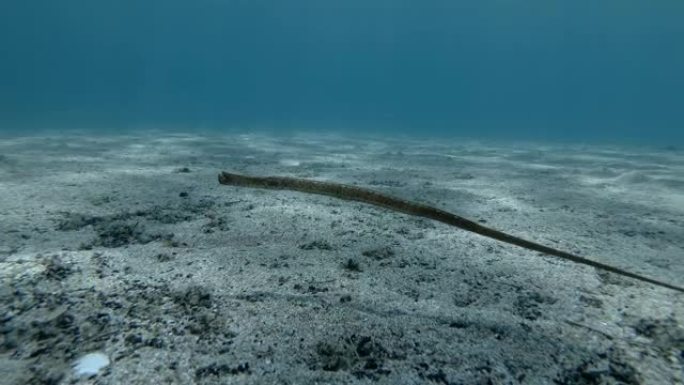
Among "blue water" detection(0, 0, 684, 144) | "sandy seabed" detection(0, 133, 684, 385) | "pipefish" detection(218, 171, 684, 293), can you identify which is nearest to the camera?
"sandy seabed" detection(0, 133, 684, 385)

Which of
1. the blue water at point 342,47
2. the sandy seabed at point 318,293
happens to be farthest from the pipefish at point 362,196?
the blue water at point 342,47

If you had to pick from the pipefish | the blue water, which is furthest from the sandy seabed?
the blue water

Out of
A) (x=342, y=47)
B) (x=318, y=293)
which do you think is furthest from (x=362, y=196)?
(x=342, y=47)

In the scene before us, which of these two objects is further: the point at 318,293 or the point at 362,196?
the point at 362,196

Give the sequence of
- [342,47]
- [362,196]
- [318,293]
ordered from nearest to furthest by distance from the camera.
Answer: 1. [318,293]
2. [362,196]
3. [342,47]

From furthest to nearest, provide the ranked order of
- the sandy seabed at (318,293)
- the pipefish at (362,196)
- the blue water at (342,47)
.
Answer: the blue water at (342,47), the pipefish at (362,196), the sandy seabed at (318,293)

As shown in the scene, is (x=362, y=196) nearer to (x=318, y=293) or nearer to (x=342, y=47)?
(x=318, y=293)

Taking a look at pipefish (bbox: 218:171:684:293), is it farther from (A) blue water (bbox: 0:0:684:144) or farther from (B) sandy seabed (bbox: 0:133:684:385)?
(A) blue water (bbox: 0:0:684:144)

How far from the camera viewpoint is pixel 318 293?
9.27ft

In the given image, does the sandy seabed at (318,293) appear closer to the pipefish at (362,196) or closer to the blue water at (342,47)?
the pipefish at (362,196)

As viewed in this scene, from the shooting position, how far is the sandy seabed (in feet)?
6.72

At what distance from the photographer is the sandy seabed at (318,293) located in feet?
6.72

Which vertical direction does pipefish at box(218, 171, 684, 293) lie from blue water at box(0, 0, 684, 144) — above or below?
below

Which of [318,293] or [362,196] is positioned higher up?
[362,196]
